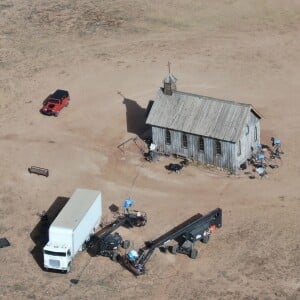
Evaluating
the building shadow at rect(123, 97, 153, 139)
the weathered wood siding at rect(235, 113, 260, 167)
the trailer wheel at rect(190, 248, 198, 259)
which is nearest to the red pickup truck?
the building shadow at rect(123, 97, 153, 139)

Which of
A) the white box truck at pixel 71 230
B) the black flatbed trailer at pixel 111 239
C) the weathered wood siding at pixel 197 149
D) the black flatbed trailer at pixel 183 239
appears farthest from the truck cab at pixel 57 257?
the weathered wood siding at pixel 197 149

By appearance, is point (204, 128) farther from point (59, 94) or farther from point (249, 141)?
point (59, 94)

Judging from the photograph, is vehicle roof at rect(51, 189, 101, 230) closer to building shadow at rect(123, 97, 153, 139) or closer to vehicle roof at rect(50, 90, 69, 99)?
building shadow at rect(123, 97, 153, 139)


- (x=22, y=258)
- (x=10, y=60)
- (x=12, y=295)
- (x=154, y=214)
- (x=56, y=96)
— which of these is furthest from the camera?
(x=10, y=60)

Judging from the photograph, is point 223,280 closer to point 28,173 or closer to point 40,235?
point 40,235

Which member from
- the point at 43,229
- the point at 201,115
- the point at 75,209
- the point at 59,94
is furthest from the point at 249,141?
the point at 59,94

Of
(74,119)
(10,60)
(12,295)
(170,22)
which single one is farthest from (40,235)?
(170,22)
